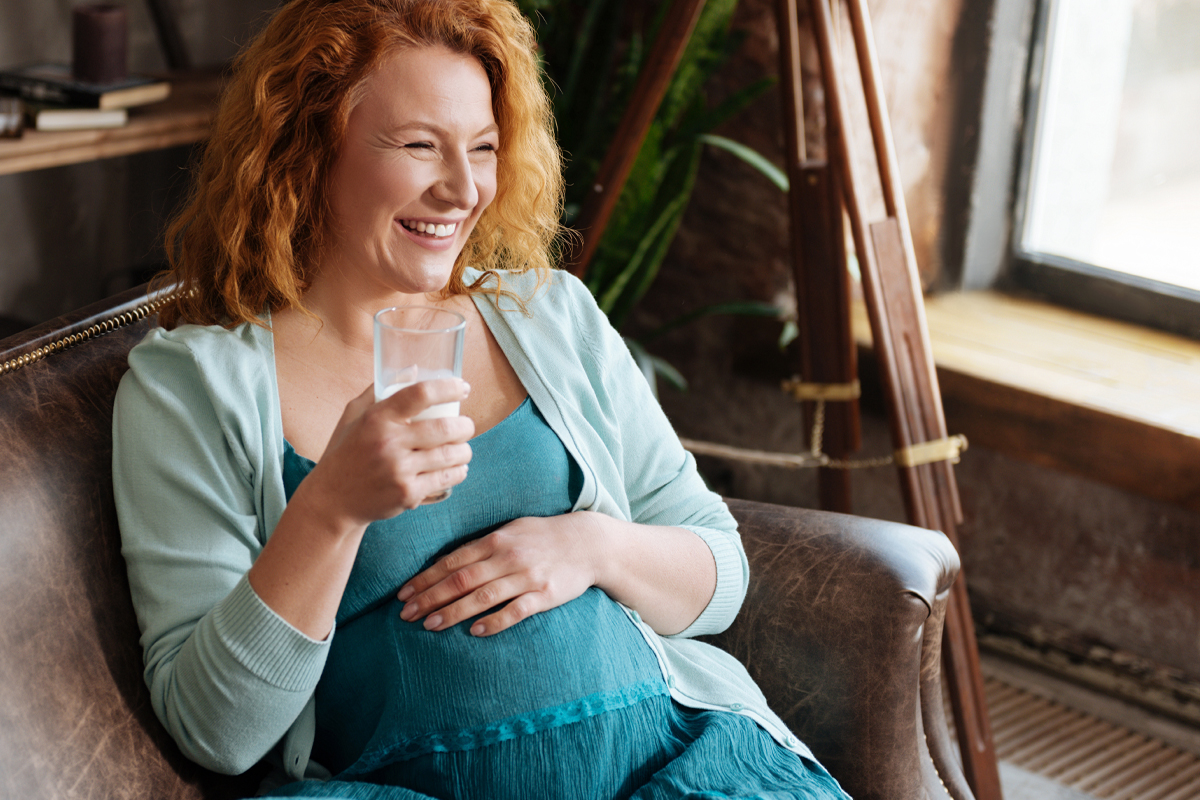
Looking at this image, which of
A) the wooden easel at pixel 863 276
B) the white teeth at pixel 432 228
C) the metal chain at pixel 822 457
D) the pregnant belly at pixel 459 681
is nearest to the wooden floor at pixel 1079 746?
the wooden easel at pixel 863 276

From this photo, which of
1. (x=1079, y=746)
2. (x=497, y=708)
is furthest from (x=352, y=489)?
(x=1079, y=746)

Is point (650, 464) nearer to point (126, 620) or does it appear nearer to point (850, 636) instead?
point (850, 636)

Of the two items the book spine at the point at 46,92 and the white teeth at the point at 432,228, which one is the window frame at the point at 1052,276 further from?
the book spine at the point at 46,92

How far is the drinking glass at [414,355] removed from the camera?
93 centimetres

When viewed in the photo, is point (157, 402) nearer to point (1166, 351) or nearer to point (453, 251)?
point (453, 251)

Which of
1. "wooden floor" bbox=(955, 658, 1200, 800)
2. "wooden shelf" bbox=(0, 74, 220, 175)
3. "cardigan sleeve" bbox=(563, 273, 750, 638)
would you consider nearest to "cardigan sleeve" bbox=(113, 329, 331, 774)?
"cardigan sleeve" bbox=(563, 273, 750, 638)

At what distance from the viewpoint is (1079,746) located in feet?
7.34

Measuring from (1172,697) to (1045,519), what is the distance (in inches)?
16.8

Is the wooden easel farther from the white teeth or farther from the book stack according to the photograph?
the book stack

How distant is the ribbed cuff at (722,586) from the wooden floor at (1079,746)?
3.30ft

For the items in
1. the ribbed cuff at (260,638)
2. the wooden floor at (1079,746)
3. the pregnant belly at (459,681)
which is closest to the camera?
the ribbed cuff at (260,638)

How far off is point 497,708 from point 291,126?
670 millimetres

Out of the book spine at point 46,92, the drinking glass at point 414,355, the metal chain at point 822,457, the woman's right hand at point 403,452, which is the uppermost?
the book spine at point 46,92

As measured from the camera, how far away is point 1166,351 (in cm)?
241
